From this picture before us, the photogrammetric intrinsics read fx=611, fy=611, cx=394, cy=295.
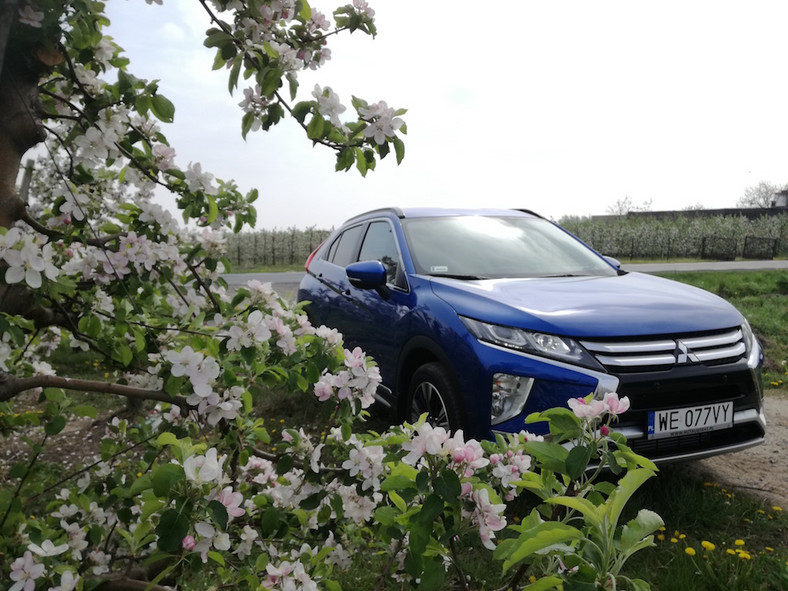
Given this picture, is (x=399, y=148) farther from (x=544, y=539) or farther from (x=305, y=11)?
(x=544, y=539)

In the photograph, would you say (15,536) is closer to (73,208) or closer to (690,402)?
→ (73,208)

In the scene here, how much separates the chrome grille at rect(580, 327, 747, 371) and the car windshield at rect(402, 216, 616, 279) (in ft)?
3.26

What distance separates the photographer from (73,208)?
1762mm

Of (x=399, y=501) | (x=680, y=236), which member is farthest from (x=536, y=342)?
(x=680, y=236)

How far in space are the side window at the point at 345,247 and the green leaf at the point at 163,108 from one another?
3.58m

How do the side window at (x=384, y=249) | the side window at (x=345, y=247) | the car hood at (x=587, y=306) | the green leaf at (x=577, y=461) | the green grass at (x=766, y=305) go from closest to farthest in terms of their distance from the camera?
the green leaf at (x=577, y=461) < the car hood at (x=587, y=306) < the side window at (x=384, y=249) < the side window at (x=345, y=247) < the green grass at (x=766, y=305)

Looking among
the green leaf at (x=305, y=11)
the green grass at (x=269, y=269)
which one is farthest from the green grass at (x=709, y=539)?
Result: the green grass at (x=269, y=269)

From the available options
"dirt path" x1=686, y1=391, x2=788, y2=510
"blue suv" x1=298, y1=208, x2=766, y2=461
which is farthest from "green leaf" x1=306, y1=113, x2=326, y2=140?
"dirt path" x1=686, y1=391, x2=788, y2=510

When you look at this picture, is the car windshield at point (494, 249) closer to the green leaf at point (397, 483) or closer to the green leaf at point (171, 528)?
the green leaf at point (397, 483)

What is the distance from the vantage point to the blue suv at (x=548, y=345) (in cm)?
298

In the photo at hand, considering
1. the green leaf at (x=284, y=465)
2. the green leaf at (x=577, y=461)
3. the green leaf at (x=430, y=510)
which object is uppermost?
the green leaf at (x=577, y=461)

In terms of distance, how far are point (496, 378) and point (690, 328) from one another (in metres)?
1.11

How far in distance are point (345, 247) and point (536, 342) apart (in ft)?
9.48

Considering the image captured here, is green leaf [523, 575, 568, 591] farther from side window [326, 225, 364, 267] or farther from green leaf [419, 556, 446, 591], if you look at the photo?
side window [326, 225, 364, 267]
